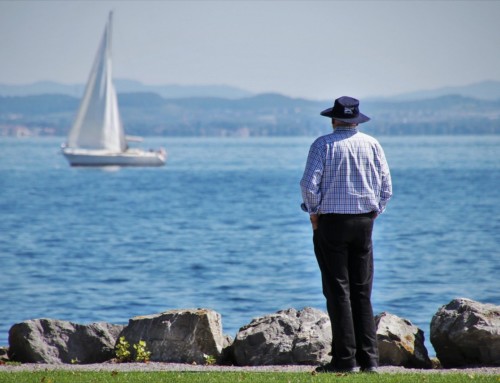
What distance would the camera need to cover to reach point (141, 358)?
9.48 meters

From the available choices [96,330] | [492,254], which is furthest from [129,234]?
[96,330]

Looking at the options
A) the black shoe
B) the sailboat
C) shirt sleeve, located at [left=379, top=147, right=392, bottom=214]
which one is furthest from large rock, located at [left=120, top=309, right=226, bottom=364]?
the sailboat

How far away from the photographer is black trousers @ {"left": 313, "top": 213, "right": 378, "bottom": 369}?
7.93 meters

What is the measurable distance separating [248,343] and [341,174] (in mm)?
2275

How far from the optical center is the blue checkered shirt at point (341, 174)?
793cm

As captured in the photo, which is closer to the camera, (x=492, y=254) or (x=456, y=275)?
(x=456, y=275)

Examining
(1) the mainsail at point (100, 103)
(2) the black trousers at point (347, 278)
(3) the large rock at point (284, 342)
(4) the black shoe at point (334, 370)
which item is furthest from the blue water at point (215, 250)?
(2) the black trousers at point (347, 278)

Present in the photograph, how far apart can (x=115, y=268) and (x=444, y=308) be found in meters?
21.2

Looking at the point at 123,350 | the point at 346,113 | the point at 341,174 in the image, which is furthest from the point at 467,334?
the point at 123,350

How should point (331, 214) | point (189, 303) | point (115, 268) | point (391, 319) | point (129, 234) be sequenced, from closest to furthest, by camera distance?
point (331, 214), point (391, 319), point (189, 303), point (115, 268), point (129, 234)

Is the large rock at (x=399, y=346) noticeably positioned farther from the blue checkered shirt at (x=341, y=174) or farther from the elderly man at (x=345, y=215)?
the blue checkered shirt at (x=341, y=174)

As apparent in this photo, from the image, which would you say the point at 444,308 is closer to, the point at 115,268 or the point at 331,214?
the point at 331,214

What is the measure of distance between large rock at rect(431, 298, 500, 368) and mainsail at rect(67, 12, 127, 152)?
7027 cm

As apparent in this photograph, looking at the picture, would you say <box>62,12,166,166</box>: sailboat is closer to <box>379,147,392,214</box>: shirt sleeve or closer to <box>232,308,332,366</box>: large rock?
<box>232,308,332,366</box>: large rock
